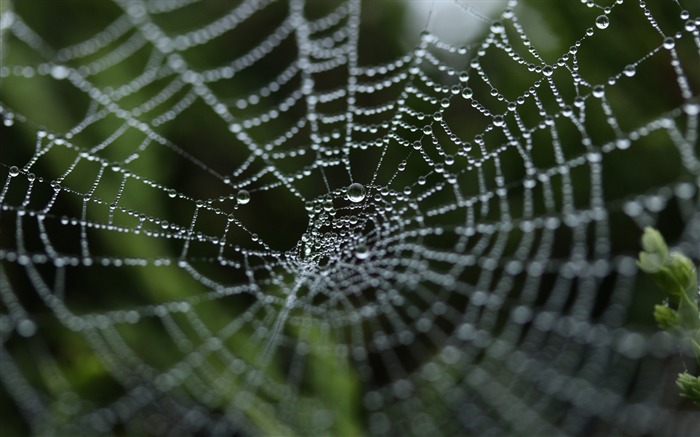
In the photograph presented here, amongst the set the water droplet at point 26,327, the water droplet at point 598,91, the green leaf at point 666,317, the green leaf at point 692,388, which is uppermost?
the water droplet at point 598,91

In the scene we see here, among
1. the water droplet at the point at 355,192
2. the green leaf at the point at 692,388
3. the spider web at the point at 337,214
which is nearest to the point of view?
the green leaf at the point at 692,388

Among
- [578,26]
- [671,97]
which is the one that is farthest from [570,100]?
[671,97]

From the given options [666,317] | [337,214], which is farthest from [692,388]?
[337,214]

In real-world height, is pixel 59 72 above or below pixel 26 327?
above

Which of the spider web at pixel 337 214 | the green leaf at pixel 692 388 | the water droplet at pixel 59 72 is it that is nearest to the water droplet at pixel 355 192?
the spider web at pixel 337 214

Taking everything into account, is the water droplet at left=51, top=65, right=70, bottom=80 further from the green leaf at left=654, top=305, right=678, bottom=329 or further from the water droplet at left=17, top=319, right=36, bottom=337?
the green leaf at left=654, top=305, right=678, bottom=329

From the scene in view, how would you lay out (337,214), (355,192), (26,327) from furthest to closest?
(26,327) < (337,214) < (355,192)

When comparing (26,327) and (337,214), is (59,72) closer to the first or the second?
(26,327)

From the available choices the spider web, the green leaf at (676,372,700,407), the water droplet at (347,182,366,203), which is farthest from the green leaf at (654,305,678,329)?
the spider web

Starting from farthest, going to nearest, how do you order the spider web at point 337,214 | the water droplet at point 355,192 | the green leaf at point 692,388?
the spider web at point 337,214, the water droplet at point 355,192, the green leaf at point 692,388

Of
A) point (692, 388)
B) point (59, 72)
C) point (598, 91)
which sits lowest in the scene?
point (692, 388)

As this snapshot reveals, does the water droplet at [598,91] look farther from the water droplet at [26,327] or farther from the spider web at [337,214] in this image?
the water droplet at [26,327]
